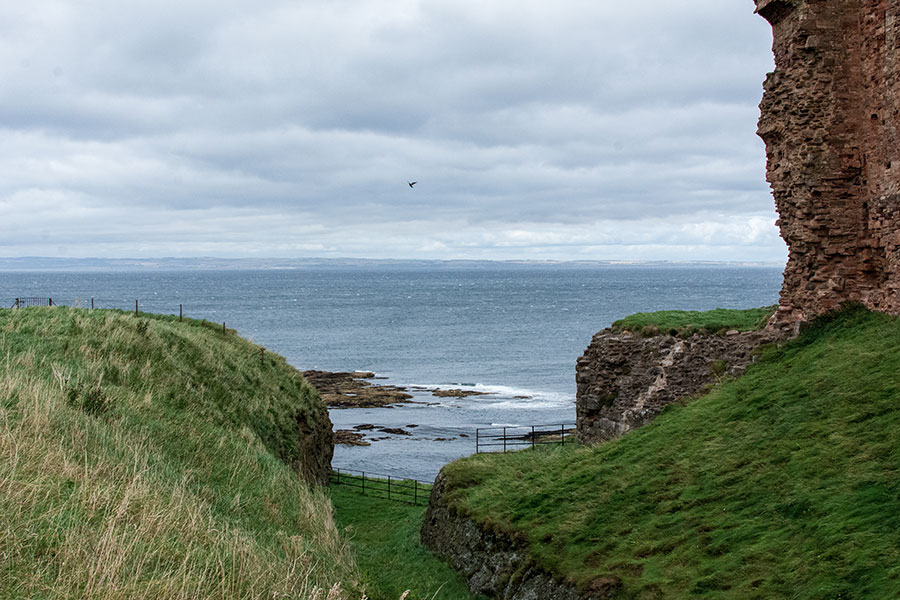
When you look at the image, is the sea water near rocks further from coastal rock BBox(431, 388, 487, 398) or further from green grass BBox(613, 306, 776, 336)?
green grass BBox(613, 306, 776, 336)

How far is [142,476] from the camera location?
10828mm

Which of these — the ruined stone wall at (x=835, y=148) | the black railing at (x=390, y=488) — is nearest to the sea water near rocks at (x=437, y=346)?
the black railing at (x=390, y=488)

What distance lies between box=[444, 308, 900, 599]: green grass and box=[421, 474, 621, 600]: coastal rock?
22cm

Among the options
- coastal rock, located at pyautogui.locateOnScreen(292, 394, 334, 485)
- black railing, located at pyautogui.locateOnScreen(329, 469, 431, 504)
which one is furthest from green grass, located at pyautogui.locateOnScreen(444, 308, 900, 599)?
black railing, located at pyautogui.locateOnScreen(329, 469, 431, 504)

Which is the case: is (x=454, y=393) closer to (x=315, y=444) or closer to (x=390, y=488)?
(x=390, y=488)

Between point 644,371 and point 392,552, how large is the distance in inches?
352

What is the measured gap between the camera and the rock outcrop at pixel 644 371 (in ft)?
65.9

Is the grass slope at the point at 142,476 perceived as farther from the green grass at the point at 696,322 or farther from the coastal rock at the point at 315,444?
the green grass at the point at 696,322

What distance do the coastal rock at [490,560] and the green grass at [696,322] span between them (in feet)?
26.7

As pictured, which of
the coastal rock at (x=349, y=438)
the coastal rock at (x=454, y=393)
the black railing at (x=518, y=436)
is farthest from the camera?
the coastal rock at (x=454, y=393)

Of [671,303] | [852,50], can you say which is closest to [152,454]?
[852,50]

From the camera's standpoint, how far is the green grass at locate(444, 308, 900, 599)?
9.02m

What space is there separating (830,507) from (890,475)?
839 mm

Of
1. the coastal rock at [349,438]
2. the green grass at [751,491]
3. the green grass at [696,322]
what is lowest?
the coastal rock at [349,438]
